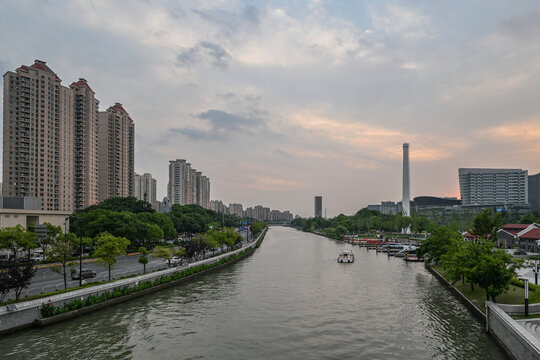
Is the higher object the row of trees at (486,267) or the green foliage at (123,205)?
the green foliage at (123,205)

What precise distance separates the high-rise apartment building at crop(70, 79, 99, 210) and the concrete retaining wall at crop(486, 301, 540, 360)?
458 ft

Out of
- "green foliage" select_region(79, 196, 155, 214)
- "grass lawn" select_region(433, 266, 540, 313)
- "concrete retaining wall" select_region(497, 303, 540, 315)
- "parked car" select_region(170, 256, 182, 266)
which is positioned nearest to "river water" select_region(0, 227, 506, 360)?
"grass lawn" select_region(433, 266, 540, 313)

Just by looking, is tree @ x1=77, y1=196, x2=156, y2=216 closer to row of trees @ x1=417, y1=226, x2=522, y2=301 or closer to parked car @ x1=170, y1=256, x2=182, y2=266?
parked car @ x1=170, y1=256, x2=182, y2=266

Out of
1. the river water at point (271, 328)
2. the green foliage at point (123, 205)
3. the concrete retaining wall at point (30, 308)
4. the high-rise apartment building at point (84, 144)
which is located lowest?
the river water at point (271, 328)

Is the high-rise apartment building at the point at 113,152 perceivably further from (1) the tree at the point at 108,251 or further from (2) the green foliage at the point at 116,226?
(1) the tree at the point at 108,251

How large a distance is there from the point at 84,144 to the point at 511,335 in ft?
471

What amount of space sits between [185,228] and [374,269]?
8432cm

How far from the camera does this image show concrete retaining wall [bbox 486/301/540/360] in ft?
60.3

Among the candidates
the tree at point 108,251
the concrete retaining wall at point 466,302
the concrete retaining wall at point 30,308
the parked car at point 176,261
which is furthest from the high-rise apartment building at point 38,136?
the concrete retaining wall at point 466,302

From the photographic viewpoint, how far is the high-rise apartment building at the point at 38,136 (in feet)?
377

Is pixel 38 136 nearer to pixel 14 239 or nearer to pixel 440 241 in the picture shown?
pixel 14 239

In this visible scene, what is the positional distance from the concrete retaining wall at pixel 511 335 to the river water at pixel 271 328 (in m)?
0.96

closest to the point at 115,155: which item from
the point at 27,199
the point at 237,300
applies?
the point at 27,199

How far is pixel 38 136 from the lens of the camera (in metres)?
119
